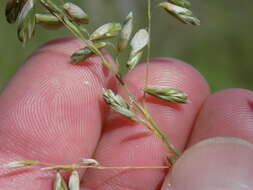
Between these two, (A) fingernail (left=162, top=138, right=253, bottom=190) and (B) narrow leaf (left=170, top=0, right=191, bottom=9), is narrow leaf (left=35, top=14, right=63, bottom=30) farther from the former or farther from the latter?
(A) fingernail (left=162, top=138, right=253, bottom=190)

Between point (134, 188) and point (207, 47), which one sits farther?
point (207, 47)

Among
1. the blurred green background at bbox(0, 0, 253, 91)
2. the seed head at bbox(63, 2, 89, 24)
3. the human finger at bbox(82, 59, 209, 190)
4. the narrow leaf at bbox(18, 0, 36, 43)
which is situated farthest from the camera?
the blurred green background at bbox(0, 0, 253, 91)

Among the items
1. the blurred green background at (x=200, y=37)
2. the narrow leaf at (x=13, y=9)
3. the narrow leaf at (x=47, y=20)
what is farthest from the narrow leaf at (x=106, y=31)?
the blurred green background at (x=200, y=37)

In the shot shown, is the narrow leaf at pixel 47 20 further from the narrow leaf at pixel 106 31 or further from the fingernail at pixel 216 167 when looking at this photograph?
the fingernail at pixel 216 167

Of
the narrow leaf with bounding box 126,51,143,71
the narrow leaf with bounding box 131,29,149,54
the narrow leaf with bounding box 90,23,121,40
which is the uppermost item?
the narrow leaf with bounding box 90,23,121,40

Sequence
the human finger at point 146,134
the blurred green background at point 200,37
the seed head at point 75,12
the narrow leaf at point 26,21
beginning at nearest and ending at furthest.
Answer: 1. the narrow leaf at point 26,21
2. the seed head at point 75,12
3. the human finger at point 146,134
4. the blurred green background at point 200,37

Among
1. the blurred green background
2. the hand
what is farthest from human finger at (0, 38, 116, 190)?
the blurred green background

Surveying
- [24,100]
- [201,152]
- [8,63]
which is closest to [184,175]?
[201,152]

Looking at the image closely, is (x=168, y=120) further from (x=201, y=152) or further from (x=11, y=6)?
(x=11, y=6)
